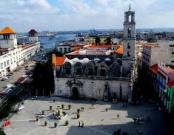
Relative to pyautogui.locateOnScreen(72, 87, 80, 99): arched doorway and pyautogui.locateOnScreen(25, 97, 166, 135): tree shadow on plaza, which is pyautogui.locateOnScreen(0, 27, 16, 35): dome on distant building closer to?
pyautogui.locateOnScreen(25, 97, 166, 135): tree shadow on plaza

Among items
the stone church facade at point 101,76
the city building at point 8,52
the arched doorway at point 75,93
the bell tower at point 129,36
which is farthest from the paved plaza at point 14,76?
the bell tower at point 129,36

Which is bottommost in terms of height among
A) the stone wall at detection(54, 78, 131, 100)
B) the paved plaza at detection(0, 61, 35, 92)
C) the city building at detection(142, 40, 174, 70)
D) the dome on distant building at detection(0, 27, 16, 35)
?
the paved plaza at detection(0, 61, 35, 92)

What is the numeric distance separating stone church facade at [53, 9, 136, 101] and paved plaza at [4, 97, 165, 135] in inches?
115

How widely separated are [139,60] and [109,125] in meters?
43.4

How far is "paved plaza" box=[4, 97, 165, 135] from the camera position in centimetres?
4150

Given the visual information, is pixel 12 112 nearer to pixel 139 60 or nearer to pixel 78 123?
pixel 78 123

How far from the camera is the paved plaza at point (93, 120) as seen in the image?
136 ft

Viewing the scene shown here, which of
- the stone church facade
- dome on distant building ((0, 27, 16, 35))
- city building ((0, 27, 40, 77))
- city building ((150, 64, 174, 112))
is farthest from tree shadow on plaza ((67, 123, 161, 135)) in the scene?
dome on distant building ((0, 27, 16, 35))

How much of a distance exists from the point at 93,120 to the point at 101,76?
12835 mm

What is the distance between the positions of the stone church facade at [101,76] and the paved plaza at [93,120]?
2913 mm

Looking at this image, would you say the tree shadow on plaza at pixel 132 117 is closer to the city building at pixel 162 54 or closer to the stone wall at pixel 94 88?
the stone wall at pixel 94 88

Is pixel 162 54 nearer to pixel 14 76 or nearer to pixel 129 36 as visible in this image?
pixel 129 36

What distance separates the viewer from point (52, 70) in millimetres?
64625

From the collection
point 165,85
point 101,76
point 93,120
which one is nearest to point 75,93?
point 101,76
